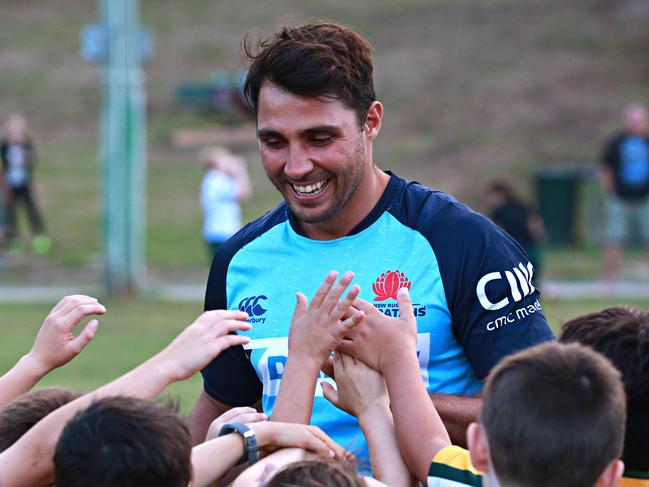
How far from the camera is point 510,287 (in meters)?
3.75

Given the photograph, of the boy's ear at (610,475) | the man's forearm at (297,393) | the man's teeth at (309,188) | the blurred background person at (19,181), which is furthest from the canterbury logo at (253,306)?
the blurred background person at (19,181)

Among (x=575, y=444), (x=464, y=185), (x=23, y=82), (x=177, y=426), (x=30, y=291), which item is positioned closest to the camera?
(x=575, y=444)

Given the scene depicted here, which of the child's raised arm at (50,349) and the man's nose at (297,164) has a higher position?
the man's nose at (297,164)

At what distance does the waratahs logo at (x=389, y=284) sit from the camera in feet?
12.7

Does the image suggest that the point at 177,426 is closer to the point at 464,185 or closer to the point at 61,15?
the point at 464,185

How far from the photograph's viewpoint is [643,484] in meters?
3.30

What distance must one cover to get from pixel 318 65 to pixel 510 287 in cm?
97

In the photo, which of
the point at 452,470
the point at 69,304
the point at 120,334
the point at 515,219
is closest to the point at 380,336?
the point at 452,470

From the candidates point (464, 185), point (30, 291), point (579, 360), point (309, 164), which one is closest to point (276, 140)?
point (309, 164)

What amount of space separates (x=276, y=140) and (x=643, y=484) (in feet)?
5.32

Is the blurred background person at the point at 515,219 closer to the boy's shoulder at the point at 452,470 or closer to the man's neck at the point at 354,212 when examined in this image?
the man's neck at the point at 354,212

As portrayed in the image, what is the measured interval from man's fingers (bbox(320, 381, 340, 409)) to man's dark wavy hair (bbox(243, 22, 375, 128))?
0.91m

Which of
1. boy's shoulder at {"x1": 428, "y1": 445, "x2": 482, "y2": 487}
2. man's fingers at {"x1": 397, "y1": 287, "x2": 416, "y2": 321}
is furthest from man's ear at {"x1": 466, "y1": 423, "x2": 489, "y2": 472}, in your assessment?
man's fingers at {"x1": 397, "y1": 287, "x2": 416, "y2": 321}

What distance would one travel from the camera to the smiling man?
3.77m
